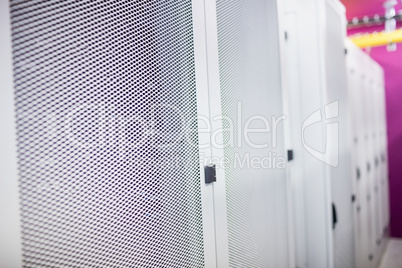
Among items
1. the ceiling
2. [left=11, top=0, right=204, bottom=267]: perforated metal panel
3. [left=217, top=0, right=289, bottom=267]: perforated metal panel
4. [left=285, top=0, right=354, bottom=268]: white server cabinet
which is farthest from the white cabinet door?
the ceiling

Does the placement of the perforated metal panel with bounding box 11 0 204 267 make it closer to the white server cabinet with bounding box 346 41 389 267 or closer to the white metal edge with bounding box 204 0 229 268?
the white metal edge with bounding box 204 0 229 268

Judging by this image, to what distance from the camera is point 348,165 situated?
2.11 meters

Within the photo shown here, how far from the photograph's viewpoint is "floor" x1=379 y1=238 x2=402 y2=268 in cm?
343

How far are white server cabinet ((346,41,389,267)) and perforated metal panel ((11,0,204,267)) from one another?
2.03 metres

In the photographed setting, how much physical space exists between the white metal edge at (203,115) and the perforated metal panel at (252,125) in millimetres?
116

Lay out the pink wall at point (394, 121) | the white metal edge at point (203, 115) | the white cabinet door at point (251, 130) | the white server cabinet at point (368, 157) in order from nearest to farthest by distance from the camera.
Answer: the white metal edge at point (203, 115), the white cabinet door at point (251, 130), the white server cabinet at point (368, 157), the pink wall at point (394, 121)

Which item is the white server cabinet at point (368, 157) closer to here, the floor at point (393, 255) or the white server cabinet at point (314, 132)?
the floor at point (393, 255)

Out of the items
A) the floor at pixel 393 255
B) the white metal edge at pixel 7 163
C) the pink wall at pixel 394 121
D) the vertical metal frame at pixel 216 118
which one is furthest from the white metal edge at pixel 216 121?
the pink wall at pixel 394 121

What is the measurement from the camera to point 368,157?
3.04 meters

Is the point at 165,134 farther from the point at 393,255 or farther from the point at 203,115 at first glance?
the point at 393,255

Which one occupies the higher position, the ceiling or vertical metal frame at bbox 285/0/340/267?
the ceiling

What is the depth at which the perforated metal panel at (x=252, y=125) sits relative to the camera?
3.62 feet

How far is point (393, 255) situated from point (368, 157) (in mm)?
1672

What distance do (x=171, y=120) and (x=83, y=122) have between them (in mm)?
283
